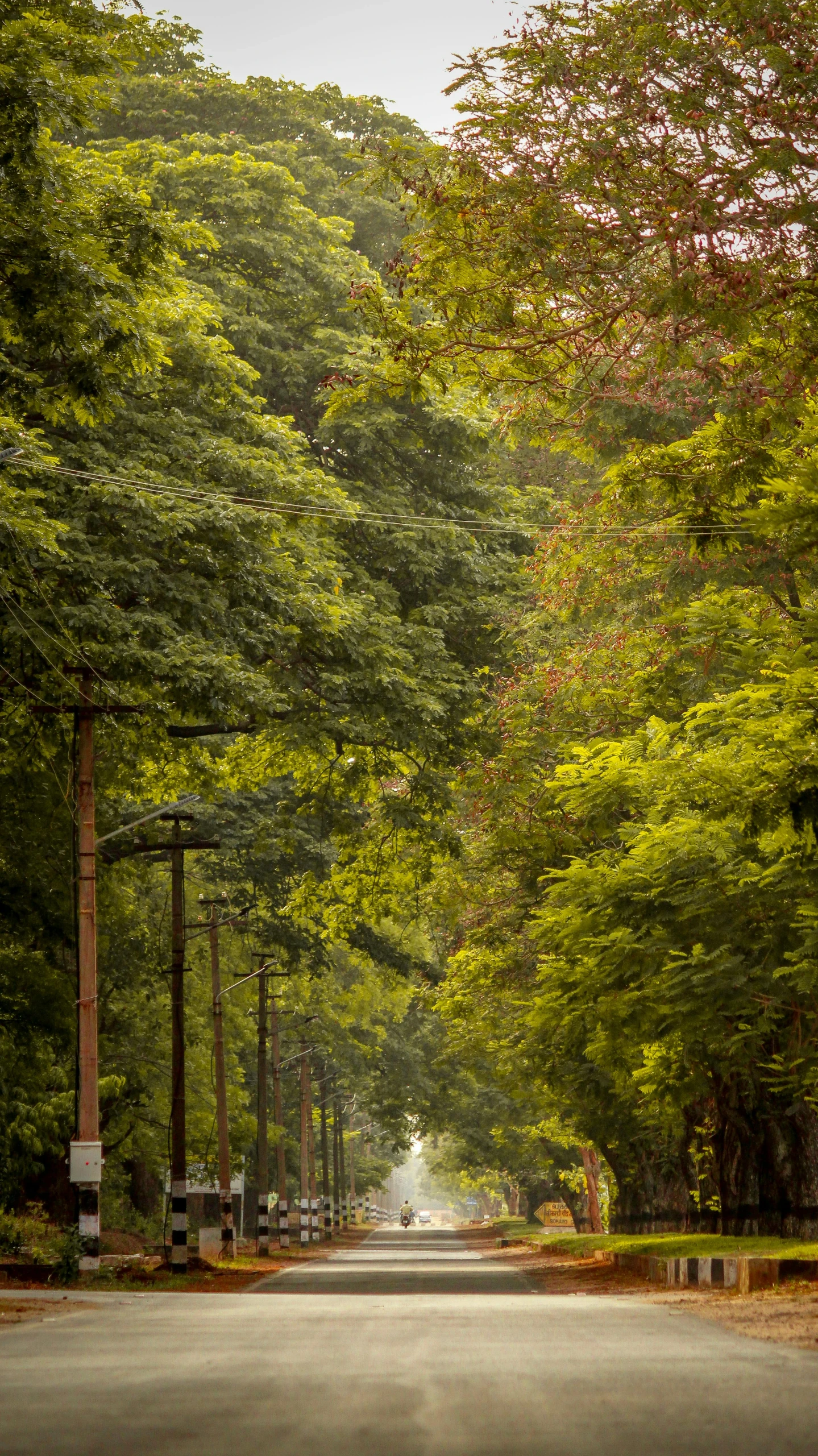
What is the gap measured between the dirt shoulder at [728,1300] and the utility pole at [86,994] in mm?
6364

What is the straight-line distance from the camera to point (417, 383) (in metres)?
16.5

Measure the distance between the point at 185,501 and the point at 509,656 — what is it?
8.67m

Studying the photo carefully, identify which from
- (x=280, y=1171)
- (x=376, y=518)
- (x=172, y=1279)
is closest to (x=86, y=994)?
(x=172, y=1279)

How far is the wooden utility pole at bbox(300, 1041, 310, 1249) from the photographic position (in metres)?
65.3

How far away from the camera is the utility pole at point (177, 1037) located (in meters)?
28.7

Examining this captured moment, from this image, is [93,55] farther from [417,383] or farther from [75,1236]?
[75,1236]

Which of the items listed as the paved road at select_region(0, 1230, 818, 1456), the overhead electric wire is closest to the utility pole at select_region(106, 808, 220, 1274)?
the overhead electric wire

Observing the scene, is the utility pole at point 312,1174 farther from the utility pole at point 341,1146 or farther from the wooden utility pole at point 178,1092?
the wooden utility pole at point 178,1092

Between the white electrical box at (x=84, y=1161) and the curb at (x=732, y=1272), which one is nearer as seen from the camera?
the curb at (x=732, y=1272)

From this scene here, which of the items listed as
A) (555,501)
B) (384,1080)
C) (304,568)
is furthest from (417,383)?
(384,1080)

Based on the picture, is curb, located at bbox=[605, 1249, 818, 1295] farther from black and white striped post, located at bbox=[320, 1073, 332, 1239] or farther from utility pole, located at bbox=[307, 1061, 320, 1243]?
black and white striped post, located at bbox=[320, 1073, 332, 1239]

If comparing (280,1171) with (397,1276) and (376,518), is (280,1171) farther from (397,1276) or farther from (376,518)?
(376,518)

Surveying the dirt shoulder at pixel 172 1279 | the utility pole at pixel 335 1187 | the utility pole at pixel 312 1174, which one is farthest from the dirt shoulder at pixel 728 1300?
the utility pole at pixel 335 1187

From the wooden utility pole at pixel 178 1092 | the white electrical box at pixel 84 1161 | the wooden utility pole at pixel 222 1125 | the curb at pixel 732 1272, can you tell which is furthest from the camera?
the wooden utility pole at pixel 222 1125
